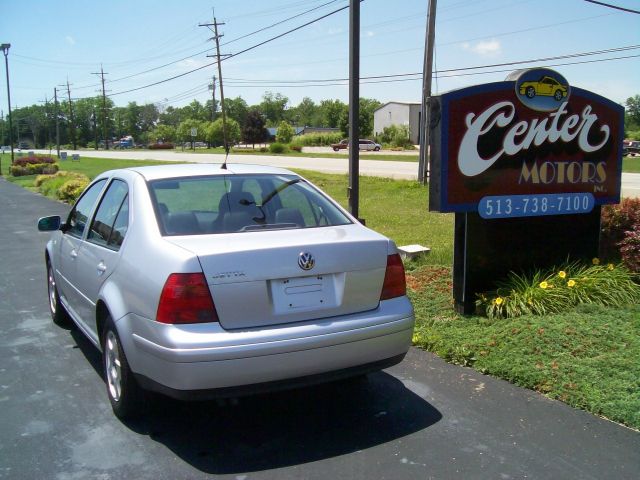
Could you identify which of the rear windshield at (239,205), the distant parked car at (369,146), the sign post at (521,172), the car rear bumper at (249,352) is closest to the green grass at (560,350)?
the sign post at (521,172)

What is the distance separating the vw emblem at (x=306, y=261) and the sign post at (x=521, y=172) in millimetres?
2566

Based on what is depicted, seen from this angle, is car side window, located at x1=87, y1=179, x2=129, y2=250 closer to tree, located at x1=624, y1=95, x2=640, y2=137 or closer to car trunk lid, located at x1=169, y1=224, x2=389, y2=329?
car trunk lid, located at x1=169, y1=224, x2=389, y2=329

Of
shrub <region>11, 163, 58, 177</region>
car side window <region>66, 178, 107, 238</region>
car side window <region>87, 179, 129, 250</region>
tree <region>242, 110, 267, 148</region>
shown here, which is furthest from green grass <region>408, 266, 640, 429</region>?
tree <region>242, 110, 267, 148</region>

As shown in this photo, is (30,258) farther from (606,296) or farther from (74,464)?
(606,296)

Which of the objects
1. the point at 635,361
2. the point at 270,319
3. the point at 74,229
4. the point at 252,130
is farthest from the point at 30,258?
the point at 252,130

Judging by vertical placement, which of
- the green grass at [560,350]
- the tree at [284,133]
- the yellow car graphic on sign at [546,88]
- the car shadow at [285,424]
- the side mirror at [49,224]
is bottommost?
the car shadow at [285,424]

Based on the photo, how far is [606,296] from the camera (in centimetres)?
592

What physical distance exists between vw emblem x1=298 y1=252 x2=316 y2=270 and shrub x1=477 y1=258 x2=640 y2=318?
2.83 metres

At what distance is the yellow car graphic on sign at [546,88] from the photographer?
6.04 meters

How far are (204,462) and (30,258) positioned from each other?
776 centimetres

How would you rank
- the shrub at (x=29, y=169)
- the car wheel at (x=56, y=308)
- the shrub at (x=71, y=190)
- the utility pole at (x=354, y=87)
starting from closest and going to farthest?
the car wheel at (x=56, y=308) → the utility pole at (x=354, y=87) → the shrub at (x=71, y=190) → the shrub at (x=29, y=169)

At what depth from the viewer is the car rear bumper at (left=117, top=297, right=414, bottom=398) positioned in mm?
3182

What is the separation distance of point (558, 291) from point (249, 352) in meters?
3.75

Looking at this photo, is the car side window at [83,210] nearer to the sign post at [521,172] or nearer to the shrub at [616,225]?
the sign post at [521,172]
